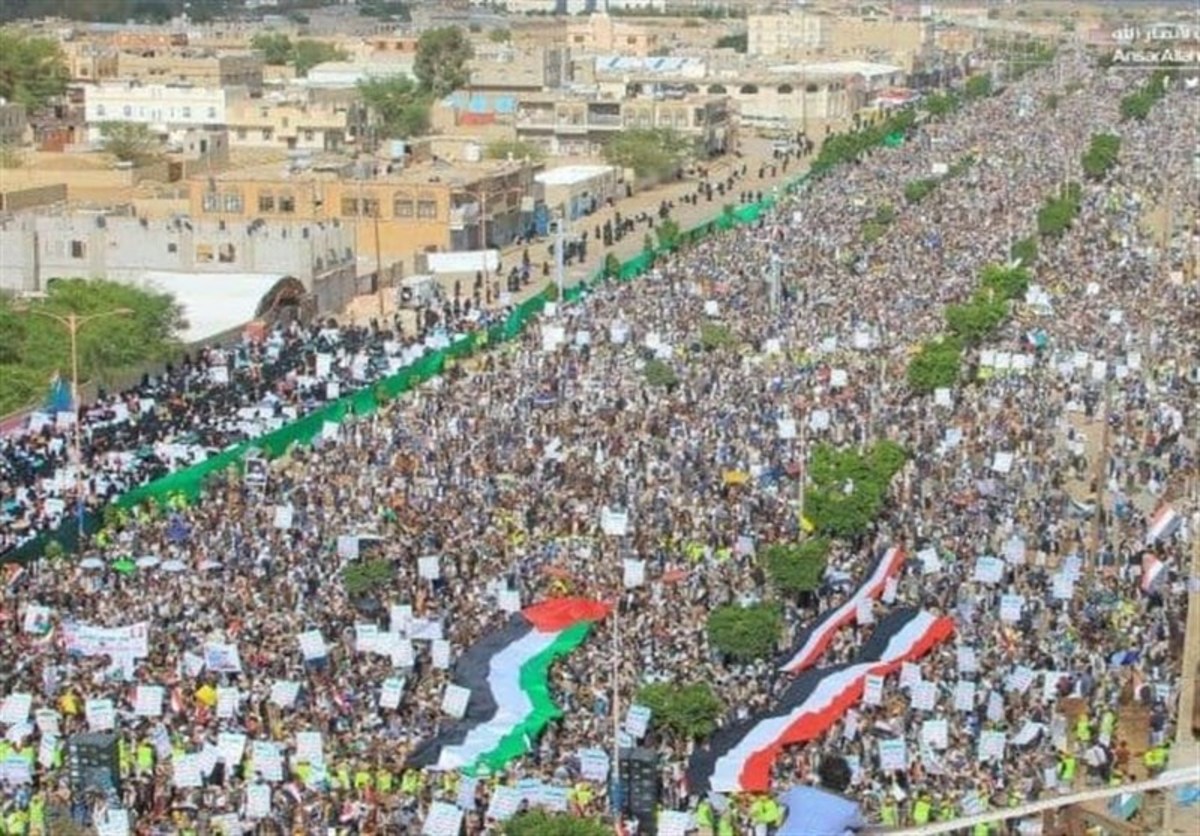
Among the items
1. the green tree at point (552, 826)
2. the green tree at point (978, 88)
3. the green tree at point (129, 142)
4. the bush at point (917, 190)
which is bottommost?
the green tree at point (978, 88)

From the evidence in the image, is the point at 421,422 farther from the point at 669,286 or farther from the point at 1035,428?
the point at 669,286

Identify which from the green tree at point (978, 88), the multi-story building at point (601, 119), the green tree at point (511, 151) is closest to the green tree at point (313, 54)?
the green tree at point (978, 88)

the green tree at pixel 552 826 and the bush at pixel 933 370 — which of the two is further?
the bush at pixel 933 370

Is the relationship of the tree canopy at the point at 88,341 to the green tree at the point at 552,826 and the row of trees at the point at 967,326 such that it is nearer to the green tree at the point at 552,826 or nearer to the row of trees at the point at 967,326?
the row of trees at the point at 967,326

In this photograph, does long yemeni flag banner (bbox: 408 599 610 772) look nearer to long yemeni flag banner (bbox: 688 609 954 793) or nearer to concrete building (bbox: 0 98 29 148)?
long yemeni flag banner (bbox: 688 609 954 793)

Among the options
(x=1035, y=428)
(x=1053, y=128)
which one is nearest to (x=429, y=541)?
(x=1035, y=428)

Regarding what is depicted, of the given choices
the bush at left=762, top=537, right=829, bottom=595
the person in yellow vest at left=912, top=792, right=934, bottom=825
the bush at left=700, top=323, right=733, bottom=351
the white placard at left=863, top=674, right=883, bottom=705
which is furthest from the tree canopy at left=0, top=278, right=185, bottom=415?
the person in yellow vest at left=912, top=792, right=934, bottom=825

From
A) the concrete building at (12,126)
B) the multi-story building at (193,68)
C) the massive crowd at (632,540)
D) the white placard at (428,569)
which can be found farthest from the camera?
the multi-story building at (193,68)
